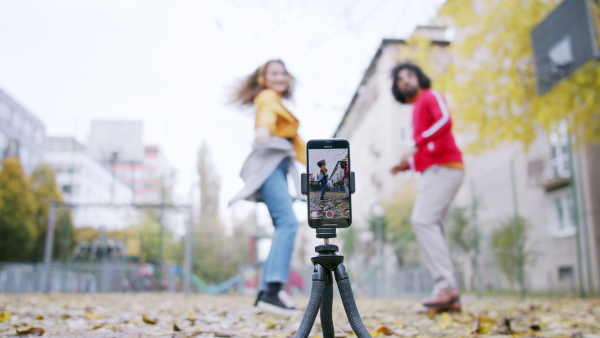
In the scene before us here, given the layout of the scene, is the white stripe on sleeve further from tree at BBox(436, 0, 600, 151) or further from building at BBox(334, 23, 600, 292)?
tree at BBox(436, 0, 600, 151)

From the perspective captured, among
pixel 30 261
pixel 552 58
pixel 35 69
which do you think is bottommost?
pixel 30 261

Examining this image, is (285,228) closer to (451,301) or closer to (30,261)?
(451,301)

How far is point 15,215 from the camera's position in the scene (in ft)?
88.1

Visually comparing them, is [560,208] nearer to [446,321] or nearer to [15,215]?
[446,321]

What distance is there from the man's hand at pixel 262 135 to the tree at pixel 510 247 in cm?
692

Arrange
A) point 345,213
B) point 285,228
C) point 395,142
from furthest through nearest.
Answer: point 395,142
point 285,228
point 345,213

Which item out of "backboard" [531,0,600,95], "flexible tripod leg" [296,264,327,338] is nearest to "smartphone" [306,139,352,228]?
"flexible tripod leg" [296,264,327,338]

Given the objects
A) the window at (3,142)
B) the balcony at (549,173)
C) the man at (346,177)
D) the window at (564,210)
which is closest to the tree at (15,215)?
the window at (3,142)

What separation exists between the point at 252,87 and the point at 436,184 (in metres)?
1.55

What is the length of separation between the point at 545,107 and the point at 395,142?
19697 millimetres

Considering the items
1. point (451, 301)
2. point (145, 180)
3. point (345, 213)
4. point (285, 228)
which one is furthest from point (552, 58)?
point (145, 180)

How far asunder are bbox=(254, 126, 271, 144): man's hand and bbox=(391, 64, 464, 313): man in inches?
49.8

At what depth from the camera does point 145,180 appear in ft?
318

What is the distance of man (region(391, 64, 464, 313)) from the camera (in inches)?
155
